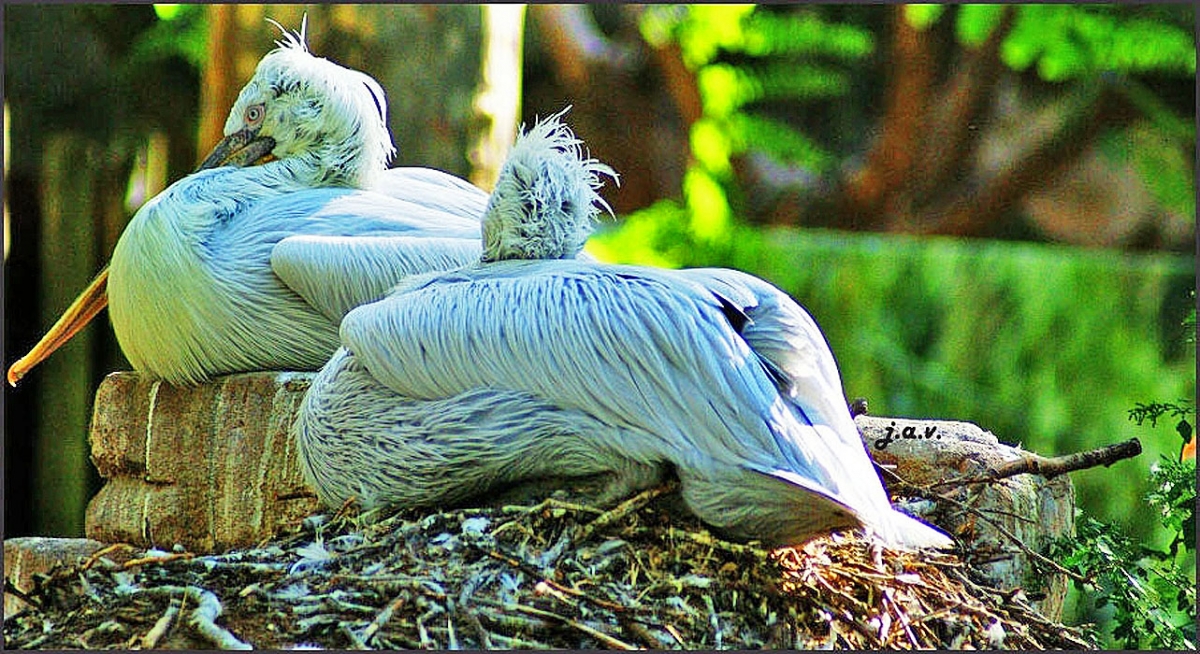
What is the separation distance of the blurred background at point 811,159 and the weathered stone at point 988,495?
6.50ft

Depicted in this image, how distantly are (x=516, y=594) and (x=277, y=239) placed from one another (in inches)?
46.6

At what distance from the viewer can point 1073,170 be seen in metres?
8.23

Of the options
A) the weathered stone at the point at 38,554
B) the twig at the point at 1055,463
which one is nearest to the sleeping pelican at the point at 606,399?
the twig at the point at 1055,463

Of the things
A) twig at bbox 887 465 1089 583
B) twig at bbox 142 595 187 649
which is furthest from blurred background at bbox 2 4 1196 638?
twig at bbox 142 595 187 649

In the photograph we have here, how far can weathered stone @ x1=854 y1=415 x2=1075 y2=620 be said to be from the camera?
102 inches

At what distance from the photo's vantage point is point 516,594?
199 centimetres

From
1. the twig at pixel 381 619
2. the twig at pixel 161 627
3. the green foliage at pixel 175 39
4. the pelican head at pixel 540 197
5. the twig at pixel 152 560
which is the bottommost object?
the twig at pixel 161 627

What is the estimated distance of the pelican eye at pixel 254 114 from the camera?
3162 millimetres

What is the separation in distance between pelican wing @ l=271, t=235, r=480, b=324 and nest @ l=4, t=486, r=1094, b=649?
0.60 metres

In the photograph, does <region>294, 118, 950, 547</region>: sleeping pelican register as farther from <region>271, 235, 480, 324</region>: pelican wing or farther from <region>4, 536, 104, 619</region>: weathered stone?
<region>4, 536, 104, 619</region>: weathered stone

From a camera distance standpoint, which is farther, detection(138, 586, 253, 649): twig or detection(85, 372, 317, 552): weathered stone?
detection(85, 372, 317, 552): weathered stone

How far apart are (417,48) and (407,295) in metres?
2.55

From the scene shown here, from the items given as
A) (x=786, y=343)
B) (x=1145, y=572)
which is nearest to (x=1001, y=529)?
(x=1145, y=572)

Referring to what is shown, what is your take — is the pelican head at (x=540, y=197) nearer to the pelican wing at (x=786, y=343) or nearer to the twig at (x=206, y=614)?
the pelican wing at (x=786, y=343)
